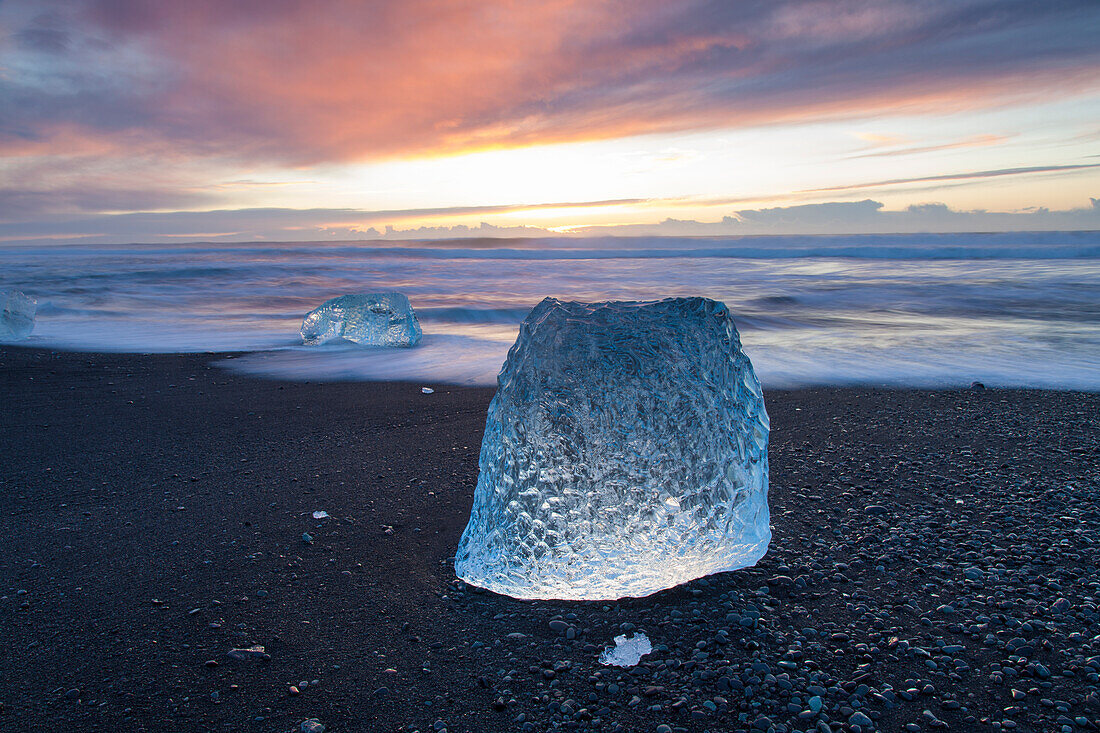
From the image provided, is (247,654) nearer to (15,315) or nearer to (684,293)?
(15,315)

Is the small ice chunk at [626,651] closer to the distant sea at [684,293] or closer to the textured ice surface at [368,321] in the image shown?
the distant sea at [684,293]

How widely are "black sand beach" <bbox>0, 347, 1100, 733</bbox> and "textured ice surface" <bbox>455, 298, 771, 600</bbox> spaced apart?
124 mm

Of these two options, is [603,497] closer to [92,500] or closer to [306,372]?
[92,500]

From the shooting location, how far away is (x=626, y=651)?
218 centimetres

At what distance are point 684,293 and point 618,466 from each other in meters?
17.9

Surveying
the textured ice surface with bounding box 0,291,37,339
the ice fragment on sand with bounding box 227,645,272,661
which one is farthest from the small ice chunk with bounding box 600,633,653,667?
the textured ice surface with bounding box 0,291,37,339

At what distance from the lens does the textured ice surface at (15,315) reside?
9.44 m

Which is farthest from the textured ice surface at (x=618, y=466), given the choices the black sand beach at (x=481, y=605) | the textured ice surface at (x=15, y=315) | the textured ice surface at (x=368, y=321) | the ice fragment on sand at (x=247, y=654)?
the textured ice surface at (x=15, y=315)

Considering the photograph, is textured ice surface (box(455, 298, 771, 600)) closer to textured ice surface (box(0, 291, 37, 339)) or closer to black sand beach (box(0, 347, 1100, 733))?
black sand beach (box(0, 347, 1100, 733))

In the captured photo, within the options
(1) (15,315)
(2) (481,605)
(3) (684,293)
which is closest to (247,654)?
(2) (481,605)

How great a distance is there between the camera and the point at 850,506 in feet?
10.9

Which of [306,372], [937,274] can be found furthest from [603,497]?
[937,274]

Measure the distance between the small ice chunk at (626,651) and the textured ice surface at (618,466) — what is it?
253 millimetres

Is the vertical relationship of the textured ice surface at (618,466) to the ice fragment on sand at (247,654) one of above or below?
above
